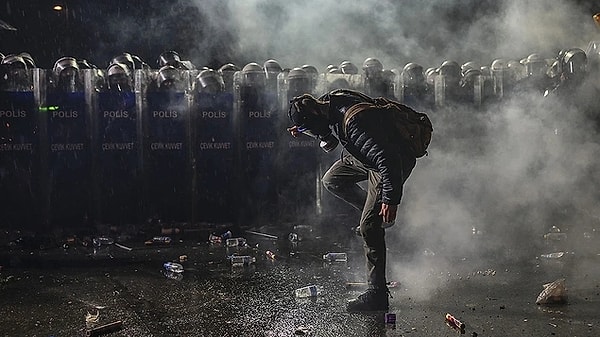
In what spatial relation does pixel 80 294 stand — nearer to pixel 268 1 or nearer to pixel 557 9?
pixel 268 1

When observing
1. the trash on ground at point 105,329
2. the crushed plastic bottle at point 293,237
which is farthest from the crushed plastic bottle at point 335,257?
the trash on ground at point 105,329

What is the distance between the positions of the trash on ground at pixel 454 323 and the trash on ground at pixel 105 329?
7.61ft

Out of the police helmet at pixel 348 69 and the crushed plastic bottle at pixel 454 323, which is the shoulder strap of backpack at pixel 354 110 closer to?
the crushed plastic bottle at pixel 454 323

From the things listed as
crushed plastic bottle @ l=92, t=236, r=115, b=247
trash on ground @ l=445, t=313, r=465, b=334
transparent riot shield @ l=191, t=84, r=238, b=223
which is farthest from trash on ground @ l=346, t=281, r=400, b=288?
transparent riot shield @ l=191, t=84, r=238, b=223

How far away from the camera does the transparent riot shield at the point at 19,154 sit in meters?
8.88

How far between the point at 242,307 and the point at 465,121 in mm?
5684

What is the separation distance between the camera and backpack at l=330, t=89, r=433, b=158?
4.82 metres

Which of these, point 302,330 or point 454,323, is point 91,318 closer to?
point 302,330

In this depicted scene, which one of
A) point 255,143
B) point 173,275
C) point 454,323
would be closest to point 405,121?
point 454,323

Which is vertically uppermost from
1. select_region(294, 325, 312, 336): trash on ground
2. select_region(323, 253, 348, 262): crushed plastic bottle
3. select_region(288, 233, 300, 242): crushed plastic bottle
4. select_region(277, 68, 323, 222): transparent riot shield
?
select_region(277, 68, 323, 222): transparent riot shield

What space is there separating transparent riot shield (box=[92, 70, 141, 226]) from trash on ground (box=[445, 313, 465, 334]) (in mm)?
5838

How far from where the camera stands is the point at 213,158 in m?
9.59

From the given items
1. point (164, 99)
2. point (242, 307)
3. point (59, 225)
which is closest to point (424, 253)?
point (242, 307)

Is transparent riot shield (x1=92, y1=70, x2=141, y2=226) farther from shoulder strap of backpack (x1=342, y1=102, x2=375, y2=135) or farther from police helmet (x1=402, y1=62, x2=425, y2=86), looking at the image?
shoulder strap of backpack (x1=342, y1=102, x2=375, y2=135)
